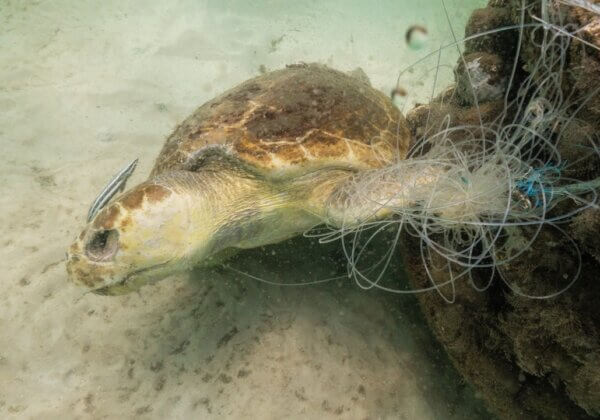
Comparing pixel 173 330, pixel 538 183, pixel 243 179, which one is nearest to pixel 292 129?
pixel 243 179

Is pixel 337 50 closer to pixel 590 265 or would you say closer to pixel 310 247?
pixel 310 247

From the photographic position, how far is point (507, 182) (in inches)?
71.2

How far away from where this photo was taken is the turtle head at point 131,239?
6.51 ft

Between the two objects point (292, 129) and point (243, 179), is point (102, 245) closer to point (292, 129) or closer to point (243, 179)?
point (243, 179)

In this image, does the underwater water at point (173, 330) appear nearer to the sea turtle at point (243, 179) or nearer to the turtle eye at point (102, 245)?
the sea turtle at point (243, 179)

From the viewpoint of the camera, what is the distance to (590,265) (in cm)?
170

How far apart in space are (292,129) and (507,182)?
137 cm

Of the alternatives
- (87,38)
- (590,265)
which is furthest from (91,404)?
(87,38)

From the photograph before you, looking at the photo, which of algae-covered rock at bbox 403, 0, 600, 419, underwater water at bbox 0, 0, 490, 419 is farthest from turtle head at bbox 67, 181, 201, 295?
algae-covered rock at bbox 403, 0, 600, 419

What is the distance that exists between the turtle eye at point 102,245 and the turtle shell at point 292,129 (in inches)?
33.1

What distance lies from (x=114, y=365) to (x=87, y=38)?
248 inches

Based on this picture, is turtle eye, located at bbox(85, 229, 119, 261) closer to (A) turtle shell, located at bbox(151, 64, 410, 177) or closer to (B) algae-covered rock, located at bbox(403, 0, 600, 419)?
(A) turtle shell, located at bbox(151, 64, 410, 177)

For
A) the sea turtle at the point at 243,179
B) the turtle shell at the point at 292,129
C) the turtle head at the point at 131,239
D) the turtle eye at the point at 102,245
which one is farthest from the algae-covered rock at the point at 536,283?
the turtle eye at the point at 102,245

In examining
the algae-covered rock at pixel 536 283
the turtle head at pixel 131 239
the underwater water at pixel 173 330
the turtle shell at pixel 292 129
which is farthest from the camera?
the underwater water at pixel 173 330
